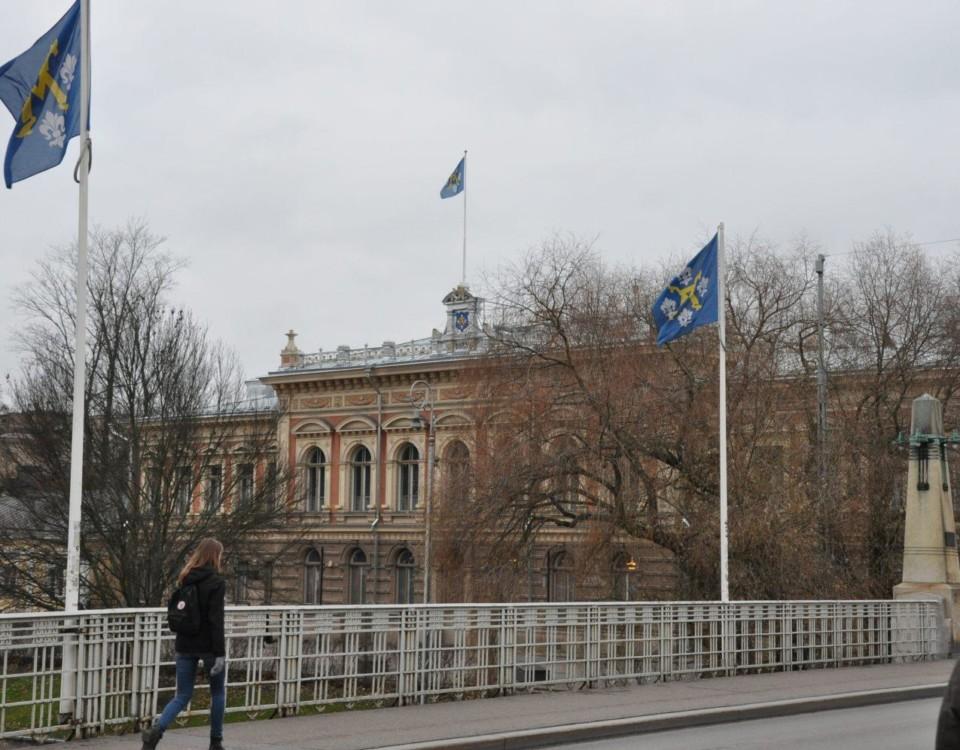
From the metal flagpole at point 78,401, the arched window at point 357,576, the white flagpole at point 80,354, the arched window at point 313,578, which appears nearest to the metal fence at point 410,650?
the metal flagpole at point 78,401

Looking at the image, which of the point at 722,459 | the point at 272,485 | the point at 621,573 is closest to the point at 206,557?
the point at 722,459

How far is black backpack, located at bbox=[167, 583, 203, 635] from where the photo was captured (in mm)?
12648

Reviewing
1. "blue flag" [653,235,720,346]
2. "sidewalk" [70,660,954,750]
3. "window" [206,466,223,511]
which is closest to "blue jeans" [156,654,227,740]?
"sidewalk" [70,660,954,750]

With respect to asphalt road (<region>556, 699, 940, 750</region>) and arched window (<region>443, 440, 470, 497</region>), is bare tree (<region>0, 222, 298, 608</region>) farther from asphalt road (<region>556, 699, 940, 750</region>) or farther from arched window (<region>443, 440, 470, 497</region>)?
asphalt road (<region>556, 699, 940, 750</region>)

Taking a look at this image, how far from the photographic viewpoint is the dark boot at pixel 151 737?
40.6 ft

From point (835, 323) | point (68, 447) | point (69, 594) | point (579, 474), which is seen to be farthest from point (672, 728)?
point (68, 447)

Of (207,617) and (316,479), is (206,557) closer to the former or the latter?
(207,617)

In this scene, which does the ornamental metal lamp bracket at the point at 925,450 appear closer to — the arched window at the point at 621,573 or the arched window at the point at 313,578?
the arched window at the point at 621,573

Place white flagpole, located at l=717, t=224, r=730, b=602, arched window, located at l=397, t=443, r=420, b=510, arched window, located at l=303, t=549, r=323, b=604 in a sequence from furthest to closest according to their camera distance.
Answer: arched window, located at l=303, t=549, r=323, b=604 < arched window, located at l=397, t=443, r=420, b=510 < white flagpole, located at l=717, t=224, r=730, b=602

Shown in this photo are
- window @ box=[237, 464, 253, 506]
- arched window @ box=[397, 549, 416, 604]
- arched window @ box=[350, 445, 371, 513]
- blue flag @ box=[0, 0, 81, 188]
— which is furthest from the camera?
arched window @ box=[350, 445, 371, 513]

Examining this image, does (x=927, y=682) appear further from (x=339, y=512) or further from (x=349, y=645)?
(x=339, y=512)

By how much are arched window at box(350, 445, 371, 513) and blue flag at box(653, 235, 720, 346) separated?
40956mm

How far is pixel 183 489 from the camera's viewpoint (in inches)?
1695

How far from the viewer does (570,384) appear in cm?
3647
